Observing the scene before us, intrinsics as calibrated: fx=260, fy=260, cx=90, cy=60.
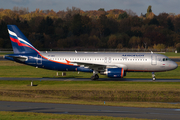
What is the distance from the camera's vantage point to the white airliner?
4022 cm

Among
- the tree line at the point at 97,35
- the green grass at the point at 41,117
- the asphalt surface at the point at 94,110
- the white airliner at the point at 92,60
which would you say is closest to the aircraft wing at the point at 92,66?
the white airliner at the point at 92,60

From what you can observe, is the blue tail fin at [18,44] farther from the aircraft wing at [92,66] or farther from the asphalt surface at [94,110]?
the asphalt surface at [94,110]

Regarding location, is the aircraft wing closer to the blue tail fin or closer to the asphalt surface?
the blue tail fin

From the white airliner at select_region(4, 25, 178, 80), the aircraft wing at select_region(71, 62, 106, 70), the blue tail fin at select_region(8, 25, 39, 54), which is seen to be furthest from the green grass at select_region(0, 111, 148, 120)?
the blue tail fin at select_region(8, 25, 39, 54)

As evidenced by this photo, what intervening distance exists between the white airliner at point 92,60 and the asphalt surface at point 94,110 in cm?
1673

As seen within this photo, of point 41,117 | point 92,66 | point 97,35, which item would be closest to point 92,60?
point 92,66

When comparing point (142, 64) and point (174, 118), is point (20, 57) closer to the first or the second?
point (142, 64)

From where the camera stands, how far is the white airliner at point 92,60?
40219 millimetres

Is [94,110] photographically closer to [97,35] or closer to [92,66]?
[92,66]

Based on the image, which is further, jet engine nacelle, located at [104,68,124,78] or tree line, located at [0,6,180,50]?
tree line, located at [0,6,180,50]

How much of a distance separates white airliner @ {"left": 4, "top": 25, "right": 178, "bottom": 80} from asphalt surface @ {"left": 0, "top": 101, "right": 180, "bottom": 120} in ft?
54.9

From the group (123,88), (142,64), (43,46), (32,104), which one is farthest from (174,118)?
(43,46)

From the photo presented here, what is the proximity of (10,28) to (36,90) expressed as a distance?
50.8 feet

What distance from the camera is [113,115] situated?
1925 centimetres
